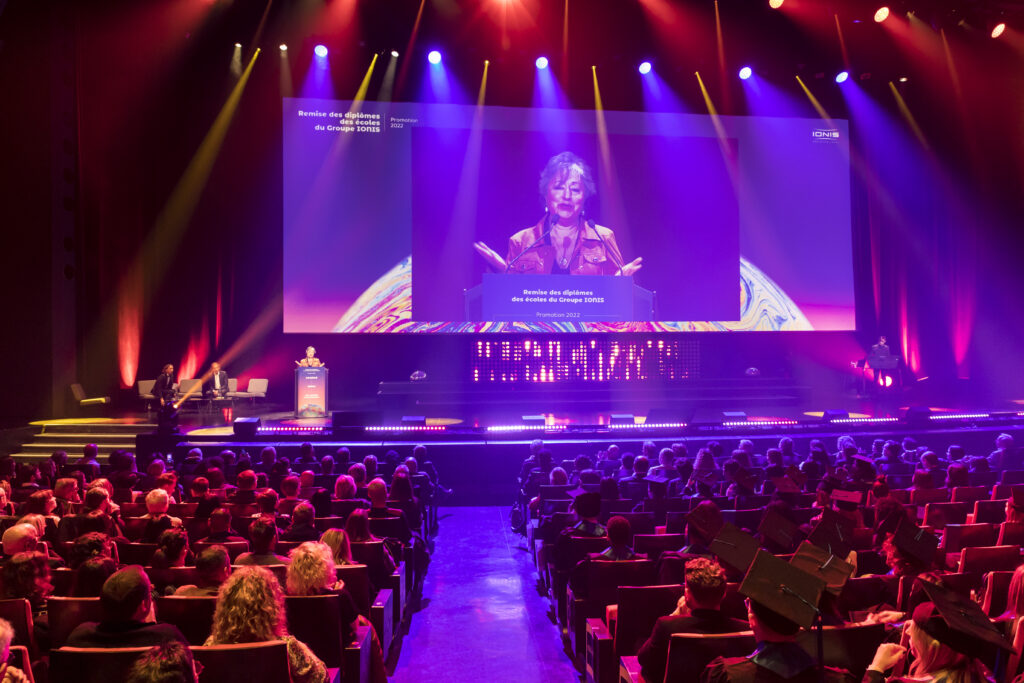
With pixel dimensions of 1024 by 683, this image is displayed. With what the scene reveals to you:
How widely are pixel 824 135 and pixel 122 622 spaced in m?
18.0

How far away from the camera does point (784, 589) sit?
215 cm

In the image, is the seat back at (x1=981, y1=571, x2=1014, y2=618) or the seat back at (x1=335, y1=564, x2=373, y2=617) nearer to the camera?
the seat back at (x1=981, y1=571, x2=1014, y2=618)

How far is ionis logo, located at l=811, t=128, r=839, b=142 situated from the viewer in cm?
1694

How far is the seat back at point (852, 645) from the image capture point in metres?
2.73

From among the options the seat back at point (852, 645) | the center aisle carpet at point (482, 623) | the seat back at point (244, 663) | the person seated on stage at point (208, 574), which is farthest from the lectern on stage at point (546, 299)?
the seat back at point (244, 663)

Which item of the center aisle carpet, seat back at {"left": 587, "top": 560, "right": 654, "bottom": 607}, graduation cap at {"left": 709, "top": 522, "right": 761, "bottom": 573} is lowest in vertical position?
the center aisle carpet

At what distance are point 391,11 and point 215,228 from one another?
254 inches

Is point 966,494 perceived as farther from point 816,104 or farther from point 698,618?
point 816,104

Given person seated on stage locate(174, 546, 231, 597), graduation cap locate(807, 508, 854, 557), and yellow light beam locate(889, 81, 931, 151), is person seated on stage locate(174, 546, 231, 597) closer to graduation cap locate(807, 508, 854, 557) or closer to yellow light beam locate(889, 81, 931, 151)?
graduation cap locate(807, 508, 854, 557)

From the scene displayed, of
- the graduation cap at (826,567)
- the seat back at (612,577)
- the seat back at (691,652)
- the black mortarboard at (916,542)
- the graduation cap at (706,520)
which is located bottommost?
the seat back at (612,577)

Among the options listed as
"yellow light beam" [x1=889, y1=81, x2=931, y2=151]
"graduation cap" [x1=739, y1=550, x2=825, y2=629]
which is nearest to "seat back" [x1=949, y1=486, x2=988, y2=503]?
"graduation cap" [x1=739, y1=550, x2=825, y2=629]

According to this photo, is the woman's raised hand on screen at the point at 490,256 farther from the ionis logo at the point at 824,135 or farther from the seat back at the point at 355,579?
the seat back at the point at 355,579

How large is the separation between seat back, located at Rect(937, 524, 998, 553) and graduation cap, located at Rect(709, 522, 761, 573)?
2.99 metres

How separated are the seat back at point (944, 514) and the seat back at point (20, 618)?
557 cm
